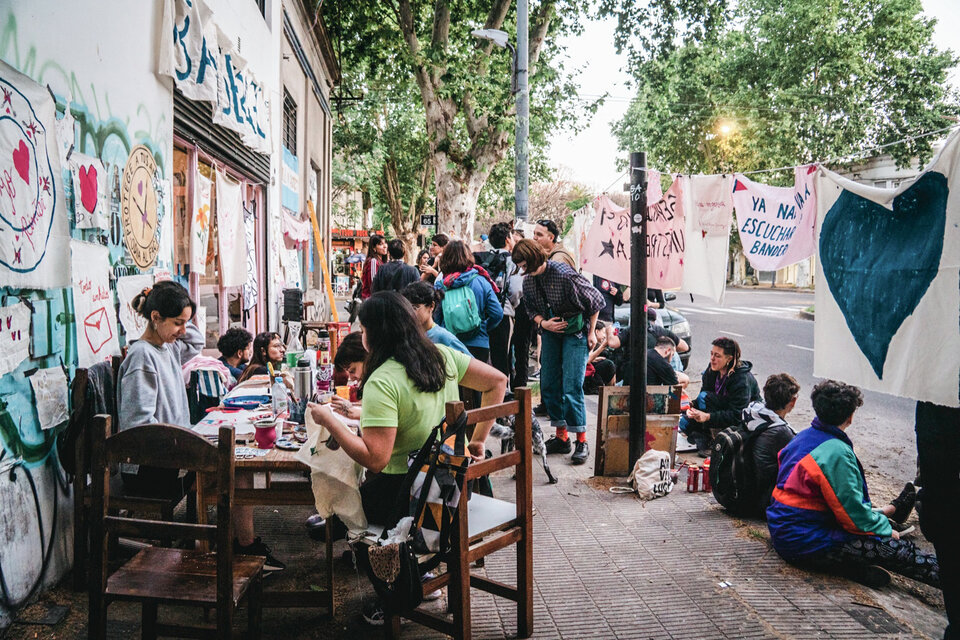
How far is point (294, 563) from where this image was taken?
392 centimetres

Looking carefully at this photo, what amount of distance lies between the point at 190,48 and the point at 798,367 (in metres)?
9.86

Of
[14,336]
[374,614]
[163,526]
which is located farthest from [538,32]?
[163,526]

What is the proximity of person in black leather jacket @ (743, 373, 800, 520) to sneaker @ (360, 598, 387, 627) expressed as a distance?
2702mm

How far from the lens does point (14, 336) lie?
3115mm

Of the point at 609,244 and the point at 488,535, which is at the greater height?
the point at 609,244

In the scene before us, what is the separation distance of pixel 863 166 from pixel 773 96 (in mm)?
8680

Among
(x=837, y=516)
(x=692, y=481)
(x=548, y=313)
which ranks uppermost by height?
(x=548, y=313)

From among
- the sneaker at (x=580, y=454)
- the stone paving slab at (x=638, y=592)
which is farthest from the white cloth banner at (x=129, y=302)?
the sneaker at (x=580, y=454)

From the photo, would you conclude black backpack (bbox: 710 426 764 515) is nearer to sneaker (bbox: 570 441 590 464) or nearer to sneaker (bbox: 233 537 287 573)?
sneaker (bbox: 570 441 590 464)

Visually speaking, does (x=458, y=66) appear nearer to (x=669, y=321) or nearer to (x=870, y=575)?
(x=669, y=321)

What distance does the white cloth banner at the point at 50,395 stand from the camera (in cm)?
332

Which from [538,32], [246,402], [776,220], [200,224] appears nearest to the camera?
[246,402]

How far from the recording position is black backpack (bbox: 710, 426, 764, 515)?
4.64 meters

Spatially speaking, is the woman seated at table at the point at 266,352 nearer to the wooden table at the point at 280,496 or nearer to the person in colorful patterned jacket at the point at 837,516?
the wooden table at the point at 280,496
